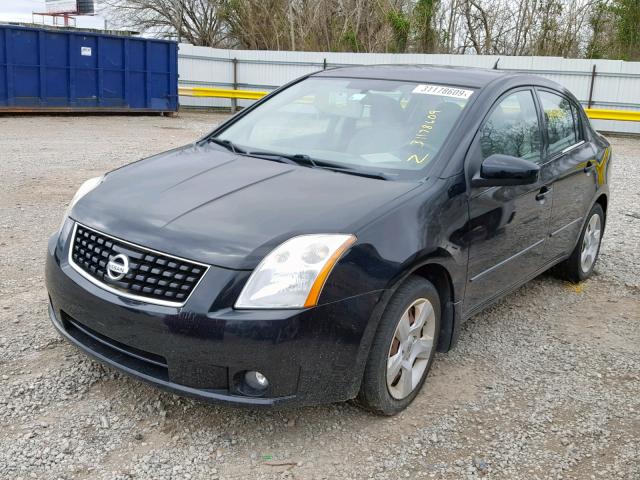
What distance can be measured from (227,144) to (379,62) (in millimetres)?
18507

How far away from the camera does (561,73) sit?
19.9 metres

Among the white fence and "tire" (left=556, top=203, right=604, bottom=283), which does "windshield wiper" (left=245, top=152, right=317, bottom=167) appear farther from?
the white fence

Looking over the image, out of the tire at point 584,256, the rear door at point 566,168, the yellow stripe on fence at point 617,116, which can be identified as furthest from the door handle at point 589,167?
the yellow stripe on fence at point 617,116

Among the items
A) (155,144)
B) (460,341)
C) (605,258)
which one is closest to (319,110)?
(460,341)

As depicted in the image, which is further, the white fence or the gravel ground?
the white fence

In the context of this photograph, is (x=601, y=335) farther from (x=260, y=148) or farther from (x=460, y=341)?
(x=260, y=148)

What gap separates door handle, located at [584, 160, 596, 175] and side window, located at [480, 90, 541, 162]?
726 mm

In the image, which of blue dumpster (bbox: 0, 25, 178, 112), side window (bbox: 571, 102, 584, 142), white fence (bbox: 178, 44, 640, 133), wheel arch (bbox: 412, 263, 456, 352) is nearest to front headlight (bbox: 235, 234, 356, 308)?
wheel arch (bbox: 412, 263, 456, 352)

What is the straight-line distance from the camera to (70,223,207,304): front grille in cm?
273

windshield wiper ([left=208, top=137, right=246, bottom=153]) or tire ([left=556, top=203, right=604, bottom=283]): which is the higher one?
windshield wiper ([left=208, top=137, right=246, bottom=153])

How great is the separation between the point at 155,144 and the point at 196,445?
446 inches

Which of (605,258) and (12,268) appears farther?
(605,258)

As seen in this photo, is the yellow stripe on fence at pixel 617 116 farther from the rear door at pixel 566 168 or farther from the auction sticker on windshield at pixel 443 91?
the auction sticker on windshield at pixel 443 91

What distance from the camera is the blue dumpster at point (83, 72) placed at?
56.4ft
